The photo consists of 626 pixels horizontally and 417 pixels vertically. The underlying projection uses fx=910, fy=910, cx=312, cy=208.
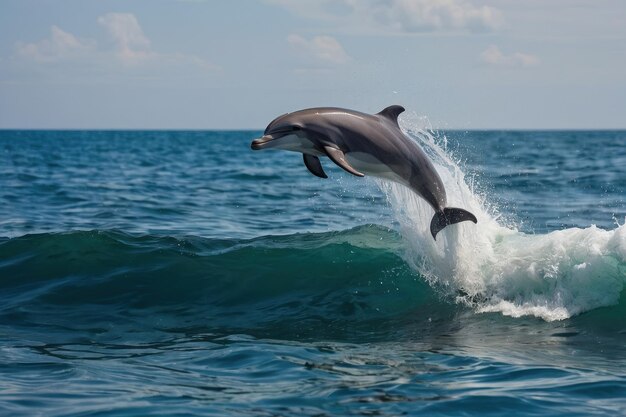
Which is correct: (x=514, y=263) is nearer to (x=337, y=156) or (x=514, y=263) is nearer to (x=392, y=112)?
(x=392, y=112)

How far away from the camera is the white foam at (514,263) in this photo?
458 inches

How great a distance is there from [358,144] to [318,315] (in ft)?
8.86

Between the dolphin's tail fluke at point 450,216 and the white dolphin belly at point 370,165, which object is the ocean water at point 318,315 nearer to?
the dolphin's tail fluke at point 450,216

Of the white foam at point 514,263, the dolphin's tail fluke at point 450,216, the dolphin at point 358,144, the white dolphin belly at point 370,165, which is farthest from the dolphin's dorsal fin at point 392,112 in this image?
the white foam at point 514,263

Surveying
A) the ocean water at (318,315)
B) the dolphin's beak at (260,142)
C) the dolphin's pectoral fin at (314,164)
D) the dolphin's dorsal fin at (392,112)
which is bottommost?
the ocean water at (318,315)

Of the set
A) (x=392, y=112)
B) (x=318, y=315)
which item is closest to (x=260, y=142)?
(x=392, y=112)

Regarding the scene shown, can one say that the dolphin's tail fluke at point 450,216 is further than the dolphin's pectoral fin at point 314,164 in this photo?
Yes

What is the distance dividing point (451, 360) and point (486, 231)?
5.42 m

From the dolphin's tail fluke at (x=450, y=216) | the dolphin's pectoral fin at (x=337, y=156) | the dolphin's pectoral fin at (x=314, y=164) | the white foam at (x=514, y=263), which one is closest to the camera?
the dolphin's pectoral fin at (x=337, y=156)

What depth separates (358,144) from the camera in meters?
10.3

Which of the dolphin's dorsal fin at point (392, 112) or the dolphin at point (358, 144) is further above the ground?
the dolphin's dorsal fin at point (392, 112)

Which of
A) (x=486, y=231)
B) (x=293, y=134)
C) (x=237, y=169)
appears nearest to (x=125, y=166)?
(x=237, y=169)

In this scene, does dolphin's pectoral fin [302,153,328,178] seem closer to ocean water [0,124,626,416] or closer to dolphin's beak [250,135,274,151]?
dolphin's beak [250,135,274,151]

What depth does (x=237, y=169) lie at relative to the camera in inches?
1598
